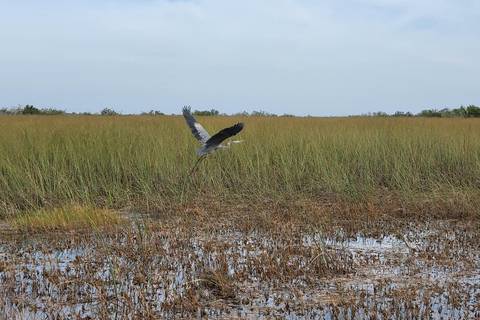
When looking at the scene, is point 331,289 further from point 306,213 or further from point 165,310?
point 306,213

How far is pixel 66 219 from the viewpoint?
235 inches

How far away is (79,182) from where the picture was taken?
311 inches

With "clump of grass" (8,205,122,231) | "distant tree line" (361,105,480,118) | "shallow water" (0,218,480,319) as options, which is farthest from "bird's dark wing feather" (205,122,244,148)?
"distant tree line" (361,105,480,118)

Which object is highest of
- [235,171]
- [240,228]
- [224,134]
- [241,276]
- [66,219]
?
[224,134]

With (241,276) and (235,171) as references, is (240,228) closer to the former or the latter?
(241,276)

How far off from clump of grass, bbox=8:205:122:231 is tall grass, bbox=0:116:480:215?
395 millimetres

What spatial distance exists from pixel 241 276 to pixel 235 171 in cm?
454

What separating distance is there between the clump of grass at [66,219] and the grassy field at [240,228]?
3 centimetres

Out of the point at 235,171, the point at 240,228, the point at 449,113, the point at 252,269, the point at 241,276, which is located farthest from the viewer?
the point at 449,113

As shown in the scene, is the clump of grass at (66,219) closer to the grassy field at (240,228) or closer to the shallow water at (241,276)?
the grassy field at (240,228)

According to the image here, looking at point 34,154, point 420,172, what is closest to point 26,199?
point 34,154

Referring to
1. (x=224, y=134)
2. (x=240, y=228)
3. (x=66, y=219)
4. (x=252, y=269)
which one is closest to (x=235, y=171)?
(x=224, y=134)

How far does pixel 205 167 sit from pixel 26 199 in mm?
2837

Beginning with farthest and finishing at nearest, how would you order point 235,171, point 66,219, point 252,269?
point 235,171, point 66,219, point 252,269
